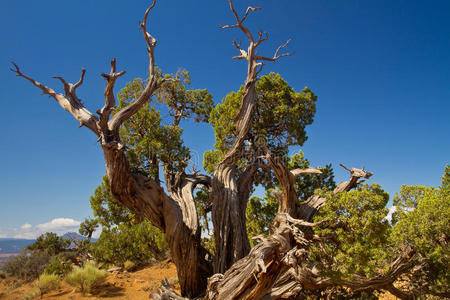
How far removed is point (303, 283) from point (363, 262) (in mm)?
1809

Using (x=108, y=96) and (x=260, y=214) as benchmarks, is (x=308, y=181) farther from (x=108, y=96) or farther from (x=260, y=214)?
(x=108, y=96)

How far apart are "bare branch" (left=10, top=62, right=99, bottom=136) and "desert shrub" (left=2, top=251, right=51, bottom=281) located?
12.8 meters

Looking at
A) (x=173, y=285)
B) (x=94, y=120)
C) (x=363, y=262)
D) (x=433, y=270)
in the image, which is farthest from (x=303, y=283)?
(x=94, y=120)

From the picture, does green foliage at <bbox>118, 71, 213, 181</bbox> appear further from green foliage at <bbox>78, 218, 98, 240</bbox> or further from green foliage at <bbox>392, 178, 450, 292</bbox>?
green foliage at <bbox>78, 218, 98, 240</bbox>

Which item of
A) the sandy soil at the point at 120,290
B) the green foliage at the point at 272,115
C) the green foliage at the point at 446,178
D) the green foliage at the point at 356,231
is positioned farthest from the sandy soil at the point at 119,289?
the green foliage at the point at 446,178

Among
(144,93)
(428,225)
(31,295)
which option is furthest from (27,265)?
(428,225)

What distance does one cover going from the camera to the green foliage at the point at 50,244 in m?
17.0

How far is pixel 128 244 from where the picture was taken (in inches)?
554

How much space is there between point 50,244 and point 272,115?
A: 1889 centimetres

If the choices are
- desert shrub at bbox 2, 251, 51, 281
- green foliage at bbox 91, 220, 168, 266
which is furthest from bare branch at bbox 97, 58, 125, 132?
desert shrub at bbox 2, 251, 51, 281

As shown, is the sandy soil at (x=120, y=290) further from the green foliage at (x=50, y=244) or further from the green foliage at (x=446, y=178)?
the green foliage at (x=50, y=244)

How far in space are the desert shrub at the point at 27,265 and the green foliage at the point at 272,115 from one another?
46.2 feet

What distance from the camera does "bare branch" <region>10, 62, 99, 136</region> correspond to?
5500 millimetres

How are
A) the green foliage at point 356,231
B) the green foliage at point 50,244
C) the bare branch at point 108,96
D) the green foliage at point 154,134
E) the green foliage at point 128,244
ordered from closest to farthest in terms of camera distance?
the green foliage at point 356,231 < the bare branch at point 108,96 < the green foliage at point 154,134 < the green foliage at point 128,244 < the green foliage at point 50,244
